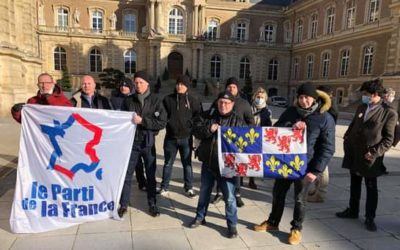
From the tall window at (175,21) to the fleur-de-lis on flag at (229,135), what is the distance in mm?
39905

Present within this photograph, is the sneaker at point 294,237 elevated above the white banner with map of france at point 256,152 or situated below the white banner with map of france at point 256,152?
below

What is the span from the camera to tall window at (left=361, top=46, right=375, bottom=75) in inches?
1192

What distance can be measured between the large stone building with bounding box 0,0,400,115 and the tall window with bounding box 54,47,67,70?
12cm

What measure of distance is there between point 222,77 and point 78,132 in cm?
4017

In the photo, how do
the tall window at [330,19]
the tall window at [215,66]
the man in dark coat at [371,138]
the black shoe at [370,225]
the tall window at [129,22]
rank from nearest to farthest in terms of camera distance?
the man in dark coat at [371,138] → the black shoe at [370,225] → the tall window at [330,19] → the tall window at [129,22] → the tall window at [215,66]

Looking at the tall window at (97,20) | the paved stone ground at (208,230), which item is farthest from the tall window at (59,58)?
the paved stone ground at (208,230)

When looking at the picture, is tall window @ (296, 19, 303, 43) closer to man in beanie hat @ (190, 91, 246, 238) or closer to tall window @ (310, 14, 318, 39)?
tall window @ (310, 14, 318, 39)

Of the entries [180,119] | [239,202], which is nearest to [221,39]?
[180,119]

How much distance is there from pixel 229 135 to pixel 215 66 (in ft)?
132

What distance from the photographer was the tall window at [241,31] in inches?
1793

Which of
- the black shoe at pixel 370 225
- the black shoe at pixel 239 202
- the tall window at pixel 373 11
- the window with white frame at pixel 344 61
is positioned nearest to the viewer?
the black shoe at pixel 370 225

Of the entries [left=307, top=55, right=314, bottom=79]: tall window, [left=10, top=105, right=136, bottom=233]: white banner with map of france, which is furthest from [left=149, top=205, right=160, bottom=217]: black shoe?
[left=307, top=55, right=314, bottom=79]: tall window

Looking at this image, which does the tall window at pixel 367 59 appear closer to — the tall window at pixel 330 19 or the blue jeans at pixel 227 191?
the tall window at pixel 330 19

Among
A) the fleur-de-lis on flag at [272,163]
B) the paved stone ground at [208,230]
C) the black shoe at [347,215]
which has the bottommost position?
the paved stone ground at [208,230]
